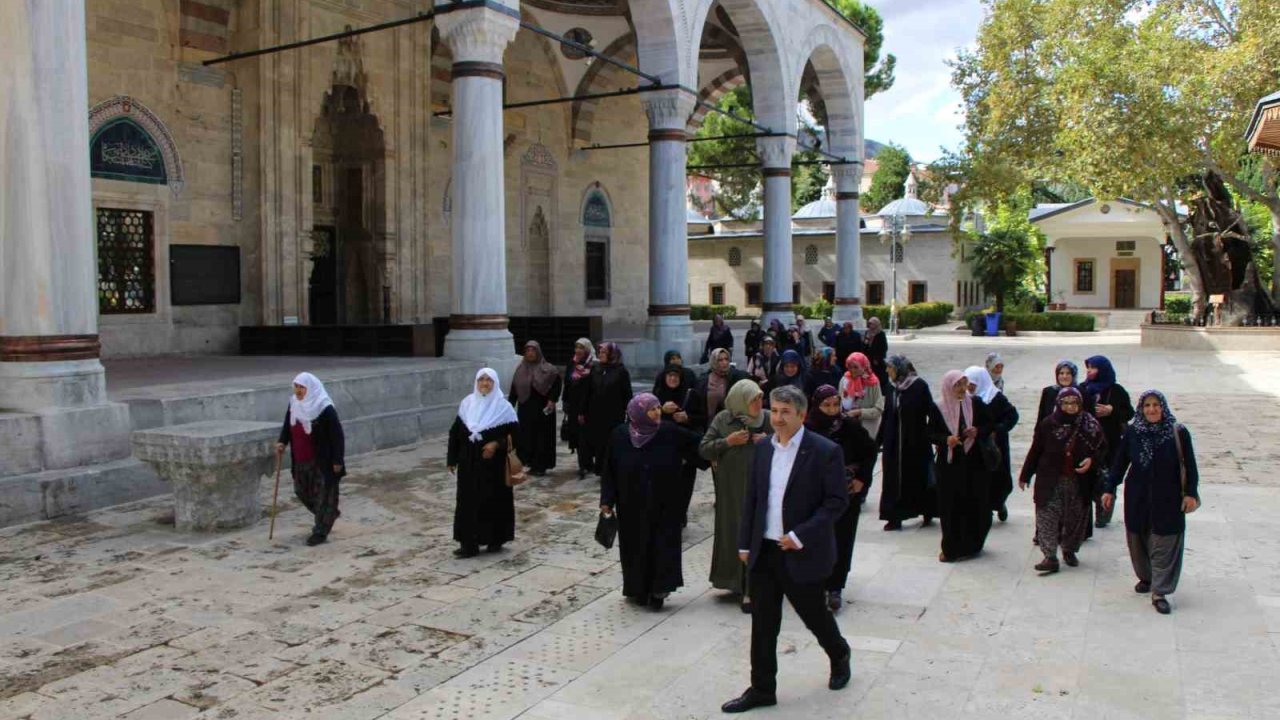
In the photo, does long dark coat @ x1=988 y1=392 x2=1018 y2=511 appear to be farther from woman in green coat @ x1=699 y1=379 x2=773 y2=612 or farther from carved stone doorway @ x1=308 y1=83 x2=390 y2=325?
carved stone doorway @ x1=308 y1=83 x2=390 y2=325

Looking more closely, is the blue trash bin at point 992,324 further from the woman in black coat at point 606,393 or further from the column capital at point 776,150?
the woman in black coat at point 606,393

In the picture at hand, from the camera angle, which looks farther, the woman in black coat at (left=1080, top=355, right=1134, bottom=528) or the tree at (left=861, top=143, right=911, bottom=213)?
the tree at (left=861, top=143, right=911, bottom=213)

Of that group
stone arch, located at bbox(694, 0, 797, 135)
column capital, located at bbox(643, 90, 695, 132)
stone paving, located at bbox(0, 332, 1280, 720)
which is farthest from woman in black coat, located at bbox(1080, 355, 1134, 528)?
stone arch, located at bbox(694, 0, 797, 135)

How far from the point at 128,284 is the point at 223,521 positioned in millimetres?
7368

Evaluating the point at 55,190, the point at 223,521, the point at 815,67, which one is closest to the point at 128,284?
the point at 55,190

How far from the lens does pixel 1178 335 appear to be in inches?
1031

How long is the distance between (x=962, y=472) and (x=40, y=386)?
662cm

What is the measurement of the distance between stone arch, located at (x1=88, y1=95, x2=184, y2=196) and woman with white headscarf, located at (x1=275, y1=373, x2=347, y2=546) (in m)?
7.63

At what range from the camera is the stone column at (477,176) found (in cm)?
1184

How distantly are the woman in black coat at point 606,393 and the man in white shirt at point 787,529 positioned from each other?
15.5ft

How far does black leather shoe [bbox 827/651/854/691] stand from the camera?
445 cm

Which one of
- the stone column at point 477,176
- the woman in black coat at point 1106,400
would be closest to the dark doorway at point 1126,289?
the stone column at point 477,176

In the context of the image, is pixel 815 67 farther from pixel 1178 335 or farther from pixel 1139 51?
pixel 1178 335

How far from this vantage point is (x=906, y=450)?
7328 mm
